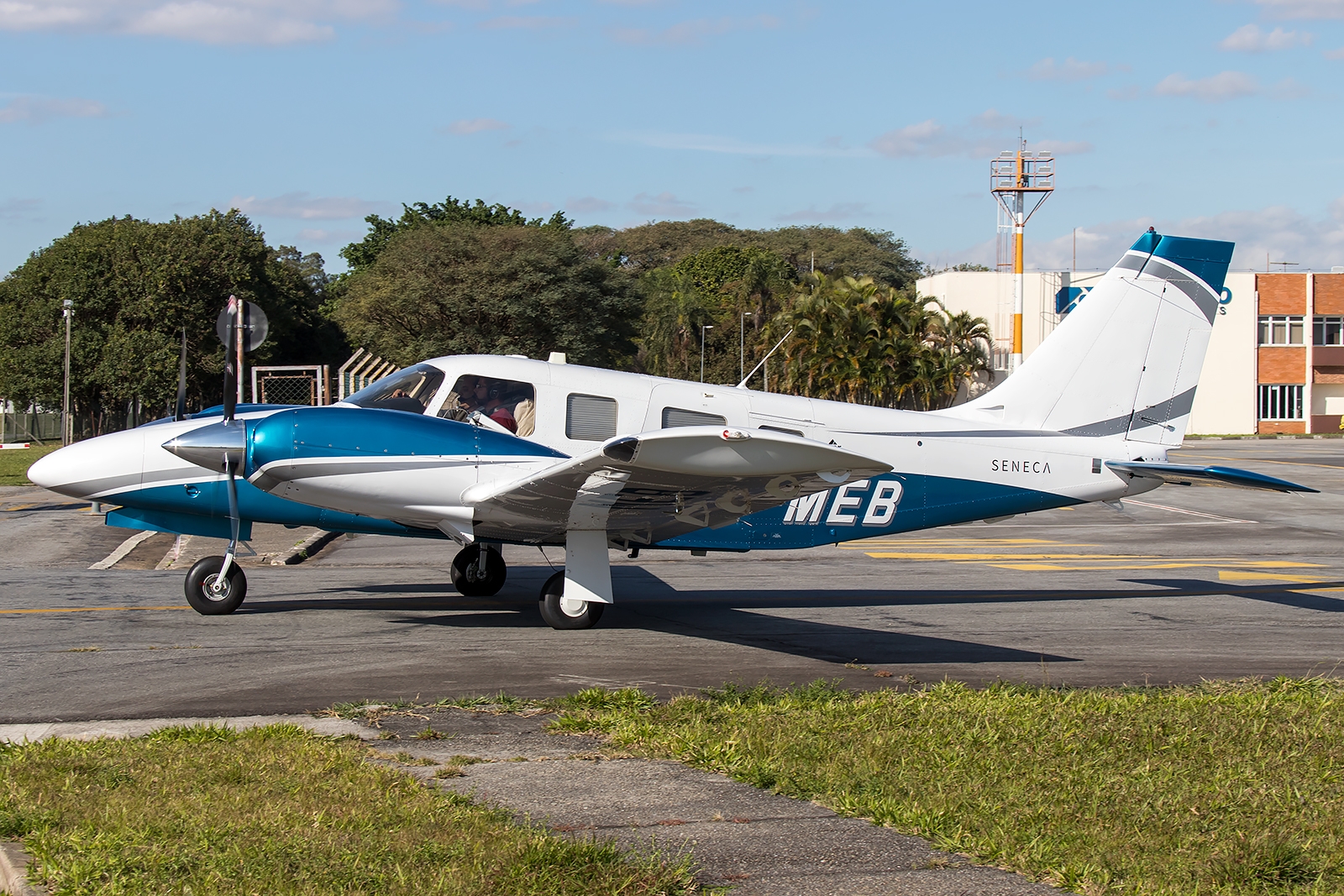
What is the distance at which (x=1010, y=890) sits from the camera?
4395 millimetres

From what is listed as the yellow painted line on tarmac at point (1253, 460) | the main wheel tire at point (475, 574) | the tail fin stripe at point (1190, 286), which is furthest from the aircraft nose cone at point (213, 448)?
the yellow painted line on tarmac at point (1253, 460)

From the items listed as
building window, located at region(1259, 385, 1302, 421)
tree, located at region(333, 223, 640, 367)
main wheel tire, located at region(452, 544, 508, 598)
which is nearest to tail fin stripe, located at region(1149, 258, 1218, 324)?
main wheel tire, located at region(452, 544, 508, 598)

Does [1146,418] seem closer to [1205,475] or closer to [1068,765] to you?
[1205,475]

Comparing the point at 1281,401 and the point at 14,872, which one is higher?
the point at 1281,401

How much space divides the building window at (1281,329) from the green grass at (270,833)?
263 feet

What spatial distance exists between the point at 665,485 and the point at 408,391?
2.94 metres

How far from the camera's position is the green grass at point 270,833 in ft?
13.8

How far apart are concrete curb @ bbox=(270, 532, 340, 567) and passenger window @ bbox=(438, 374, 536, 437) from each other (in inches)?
204

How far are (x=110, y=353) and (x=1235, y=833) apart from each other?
2349 inches

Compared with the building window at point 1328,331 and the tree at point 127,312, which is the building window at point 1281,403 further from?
the tree at point 127,312

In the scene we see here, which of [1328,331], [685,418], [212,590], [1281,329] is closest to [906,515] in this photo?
[685,418]

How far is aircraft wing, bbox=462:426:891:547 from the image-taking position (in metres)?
8.15

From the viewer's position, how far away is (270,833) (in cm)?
470

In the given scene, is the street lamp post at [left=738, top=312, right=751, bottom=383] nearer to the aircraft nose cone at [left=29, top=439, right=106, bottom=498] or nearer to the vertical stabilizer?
the vertical stabilizer
